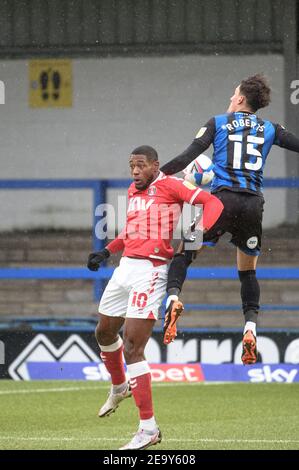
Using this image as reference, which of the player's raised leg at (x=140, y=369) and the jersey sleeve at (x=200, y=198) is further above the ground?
the jersey sleeve at (x=200, y=198)

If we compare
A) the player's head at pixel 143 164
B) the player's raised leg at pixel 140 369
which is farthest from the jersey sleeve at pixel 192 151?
the player's raised leg at pixel 140 369

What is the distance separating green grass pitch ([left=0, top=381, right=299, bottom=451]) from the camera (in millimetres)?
8469

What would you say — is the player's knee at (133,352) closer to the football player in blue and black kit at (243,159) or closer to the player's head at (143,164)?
the football player in blue and black kit at (243,159)

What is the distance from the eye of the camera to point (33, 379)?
13.3 metres

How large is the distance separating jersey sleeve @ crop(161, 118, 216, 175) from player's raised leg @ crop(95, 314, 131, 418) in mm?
977

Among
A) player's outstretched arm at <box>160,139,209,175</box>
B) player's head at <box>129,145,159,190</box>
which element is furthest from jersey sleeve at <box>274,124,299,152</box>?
player's head at <box>129,145,159,190</box>

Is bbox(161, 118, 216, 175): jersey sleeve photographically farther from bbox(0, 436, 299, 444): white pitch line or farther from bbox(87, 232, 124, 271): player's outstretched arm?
bbox(0, 436, 299, 444): white pitch line

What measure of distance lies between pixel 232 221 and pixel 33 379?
4.74 m

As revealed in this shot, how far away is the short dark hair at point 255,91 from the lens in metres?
9.13

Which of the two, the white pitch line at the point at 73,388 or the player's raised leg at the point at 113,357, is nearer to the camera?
the player's raised leg at the point at 113,357

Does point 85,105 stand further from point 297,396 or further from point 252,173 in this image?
point 252,173

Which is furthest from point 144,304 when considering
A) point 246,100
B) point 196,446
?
point 246,100

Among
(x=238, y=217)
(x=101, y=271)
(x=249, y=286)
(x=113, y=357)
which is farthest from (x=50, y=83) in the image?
(x=113, y=357)

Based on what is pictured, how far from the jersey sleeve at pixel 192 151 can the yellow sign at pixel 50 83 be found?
8.47m
